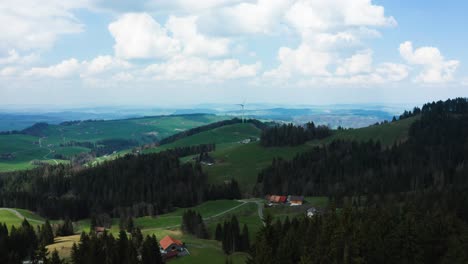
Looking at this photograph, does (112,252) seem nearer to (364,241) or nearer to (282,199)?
(364,241)

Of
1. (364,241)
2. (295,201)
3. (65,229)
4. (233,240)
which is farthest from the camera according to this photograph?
(295,201)

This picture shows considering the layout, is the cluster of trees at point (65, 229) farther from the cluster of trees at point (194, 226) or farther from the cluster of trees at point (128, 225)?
the cluster of trees at point (194, 226)

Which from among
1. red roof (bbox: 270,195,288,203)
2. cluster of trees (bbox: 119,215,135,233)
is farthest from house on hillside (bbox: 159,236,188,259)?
red roof (bbox: 270,195,288,203)

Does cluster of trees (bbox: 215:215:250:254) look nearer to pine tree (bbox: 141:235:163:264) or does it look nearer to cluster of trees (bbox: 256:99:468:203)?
pine tree (bbox: 141:235:163:264)

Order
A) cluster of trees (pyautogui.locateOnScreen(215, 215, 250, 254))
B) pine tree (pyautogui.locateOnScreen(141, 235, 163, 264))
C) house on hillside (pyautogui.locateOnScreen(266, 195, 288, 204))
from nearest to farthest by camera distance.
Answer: pine tree (pyautogui.locateOnScreen(141, 235, 163, 264)) < cluster of trees (pyautogui.locateOnScreen(215, 215, 250, 254)) < house on hillside (pyautogui.locateOnScreen(266, 195, 288, 204))

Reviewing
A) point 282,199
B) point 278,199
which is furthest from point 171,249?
point 282,199
